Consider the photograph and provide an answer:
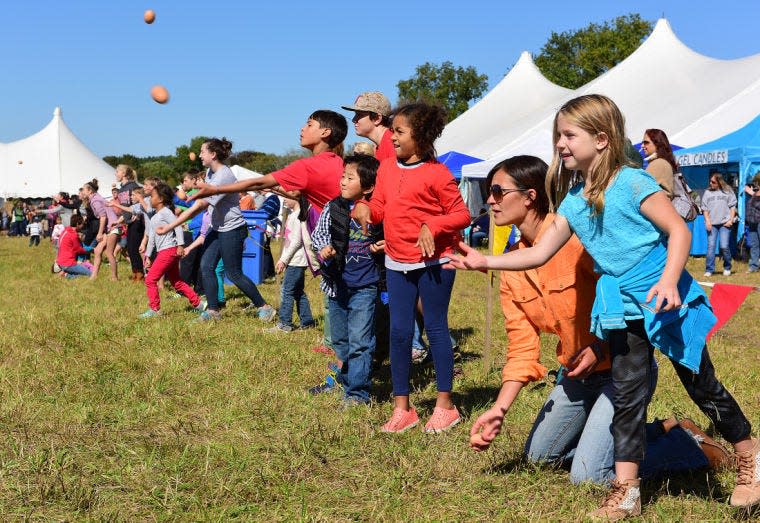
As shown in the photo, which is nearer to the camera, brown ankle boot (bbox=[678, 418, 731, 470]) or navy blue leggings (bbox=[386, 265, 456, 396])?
brown ankle boot (bbox=[678, 418, 731, 470])

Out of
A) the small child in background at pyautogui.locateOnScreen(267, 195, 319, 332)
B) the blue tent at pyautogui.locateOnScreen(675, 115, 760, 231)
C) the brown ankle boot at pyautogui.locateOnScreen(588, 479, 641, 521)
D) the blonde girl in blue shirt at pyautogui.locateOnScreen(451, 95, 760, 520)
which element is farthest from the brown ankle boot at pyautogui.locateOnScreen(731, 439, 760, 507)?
the blue tent at pyautogui.locateOnScreen(675, 115, 760, 231)

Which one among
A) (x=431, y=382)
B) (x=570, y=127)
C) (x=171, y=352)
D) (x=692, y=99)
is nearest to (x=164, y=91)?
(x=171, y=352)

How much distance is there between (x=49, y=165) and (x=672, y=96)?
3443 centimetres

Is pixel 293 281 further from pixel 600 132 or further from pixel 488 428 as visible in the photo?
pixel 600 132

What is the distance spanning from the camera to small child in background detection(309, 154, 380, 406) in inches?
197

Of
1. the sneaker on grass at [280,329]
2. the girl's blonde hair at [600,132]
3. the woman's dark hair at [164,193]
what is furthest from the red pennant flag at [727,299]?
the woman's dark hair at [164,193]

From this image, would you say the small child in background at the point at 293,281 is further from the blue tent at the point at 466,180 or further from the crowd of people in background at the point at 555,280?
the blue tent at the point at 466,180

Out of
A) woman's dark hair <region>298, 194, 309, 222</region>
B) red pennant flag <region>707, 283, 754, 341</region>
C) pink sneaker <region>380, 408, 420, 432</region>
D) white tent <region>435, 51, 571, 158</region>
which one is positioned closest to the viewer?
red pennant flag <region>707, 283, 754, 341</region>

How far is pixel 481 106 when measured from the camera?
31.5 metres

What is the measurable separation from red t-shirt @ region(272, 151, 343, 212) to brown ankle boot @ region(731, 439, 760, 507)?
9.88 feet

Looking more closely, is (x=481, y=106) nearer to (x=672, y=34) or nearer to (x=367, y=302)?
(x=672, y=34)

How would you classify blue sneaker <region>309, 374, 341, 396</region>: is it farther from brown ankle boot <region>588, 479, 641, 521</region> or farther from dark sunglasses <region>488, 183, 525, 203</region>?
brown ankle boot <region>588, 479, 641, 521</region>

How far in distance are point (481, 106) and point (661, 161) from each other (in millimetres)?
25727

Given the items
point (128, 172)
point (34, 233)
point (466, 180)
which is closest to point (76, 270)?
point (128, 172)
